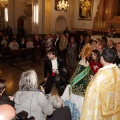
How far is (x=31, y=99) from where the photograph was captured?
271cm

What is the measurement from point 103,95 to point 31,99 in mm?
1115

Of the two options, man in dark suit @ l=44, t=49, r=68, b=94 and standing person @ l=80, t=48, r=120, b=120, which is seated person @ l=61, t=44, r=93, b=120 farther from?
man in dark suit @ l=44, t=49, r=68, b=94

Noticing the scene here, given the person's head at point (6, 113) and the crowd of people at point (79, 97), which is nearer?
the person's head at point (6, 113)

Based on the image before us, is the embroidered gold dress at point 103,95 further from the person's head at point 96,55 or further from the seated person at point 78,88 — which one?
the person's head at point 96,55

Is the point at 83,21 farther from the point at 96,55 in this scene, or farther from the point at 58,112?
the point at 58,112

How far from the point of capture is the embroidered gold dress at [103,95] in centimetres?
301

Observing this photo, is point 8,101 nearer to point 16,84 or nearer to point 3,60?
point 16,84

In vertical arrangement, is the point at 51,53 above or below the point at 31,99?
above

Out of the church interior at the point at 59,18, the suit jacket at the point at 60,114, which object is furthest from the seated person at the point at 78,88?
the church interior at the point at 59,18

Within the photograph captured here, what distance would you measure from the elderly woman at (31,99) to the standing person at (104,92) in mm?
703

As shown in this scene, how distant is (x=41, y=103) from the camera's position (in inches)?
107

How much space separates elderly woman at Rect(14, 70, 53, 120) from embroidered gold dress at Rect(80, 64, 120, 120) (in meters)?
0.70

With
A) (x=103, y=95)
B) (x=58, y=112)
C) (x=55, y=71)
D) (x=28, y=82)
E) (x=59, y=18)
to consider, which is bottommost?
(x=58, y=112)

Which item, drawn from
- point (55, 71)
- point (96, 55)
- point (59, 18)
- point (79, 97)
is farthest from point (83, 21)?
point (79, 97)
